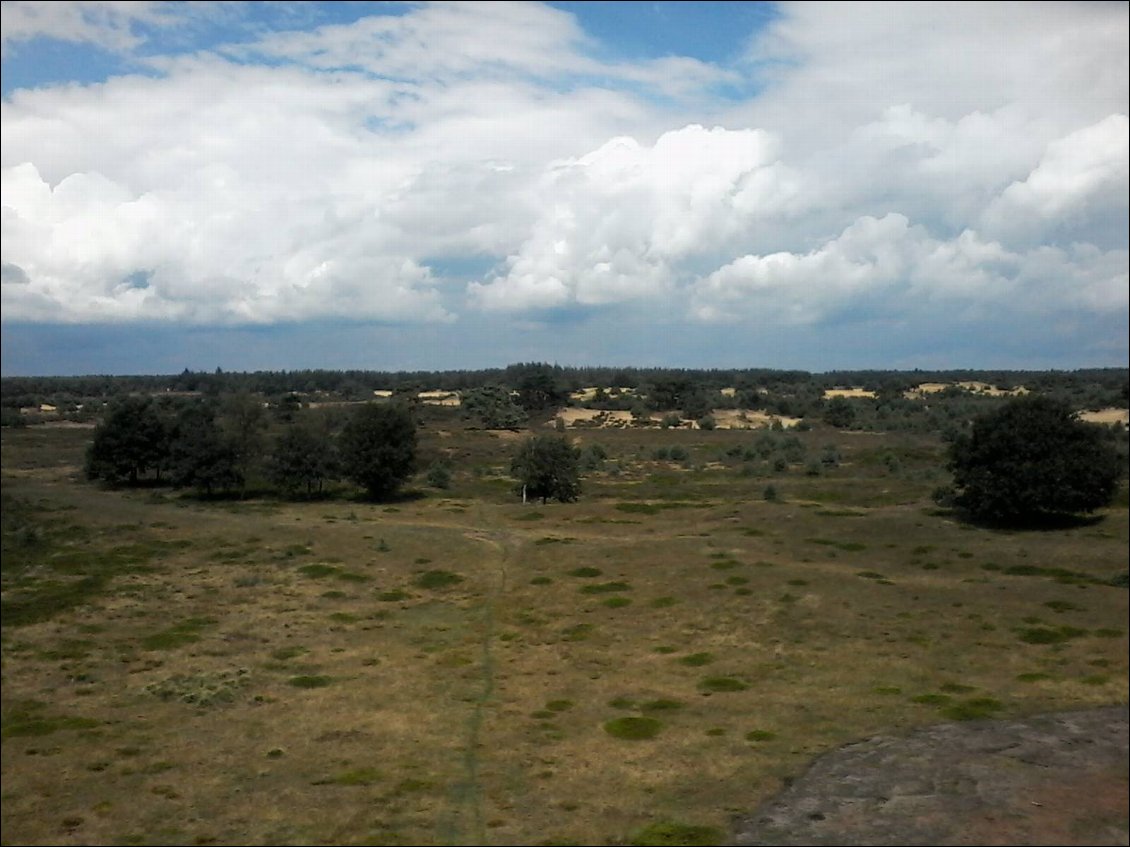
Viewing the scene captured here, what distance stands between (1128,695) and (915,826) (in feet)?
60.1

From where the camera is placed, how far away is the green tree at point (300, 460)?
114875 millimetres

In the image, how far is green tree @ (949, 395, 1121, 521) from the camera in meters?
75.0

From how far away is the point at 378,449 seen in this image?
11219 centimetres

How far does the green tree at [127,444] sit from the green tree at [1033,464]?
345 ft

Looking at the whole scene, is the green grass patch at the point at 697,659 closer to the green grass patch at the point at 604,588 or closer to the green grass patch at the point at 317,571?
the green grass patch at the point at 604,588

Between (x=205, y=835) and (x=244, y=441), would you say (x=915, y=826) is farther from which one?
(x=244, y=441)

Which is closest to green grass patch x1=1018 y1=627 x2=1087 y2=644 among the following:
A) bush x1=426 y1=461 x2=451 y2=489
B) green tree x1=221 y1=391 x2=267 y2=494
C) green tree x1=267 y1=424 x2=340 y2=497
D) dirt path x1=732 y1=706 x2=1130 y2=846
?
dirt path x1=732 y1=706 x2=1130 y2=846

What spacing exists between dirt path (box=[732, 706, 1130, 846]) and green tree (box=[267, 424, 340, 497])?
306 feet

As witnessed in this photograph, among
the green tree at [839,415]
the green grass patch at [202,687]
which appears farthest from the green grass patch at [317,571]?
the green tree at [839,415]

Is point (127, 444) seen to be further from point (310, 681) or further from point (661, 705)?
point (661, 705)

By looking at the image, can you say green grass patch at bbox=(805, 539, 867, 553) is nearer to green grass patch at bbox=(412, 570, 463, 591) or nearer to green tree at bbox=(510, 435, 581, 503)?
green grass patch at bbox=(412, 570, 463, 591)

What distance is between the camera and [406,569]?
73625 mm

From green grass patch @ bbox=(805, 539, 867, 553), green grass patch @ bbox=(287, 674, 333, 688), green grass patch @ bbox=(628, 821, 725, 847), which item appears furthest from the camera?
green grass patch @ bbox=(805, 539, 867, 553)

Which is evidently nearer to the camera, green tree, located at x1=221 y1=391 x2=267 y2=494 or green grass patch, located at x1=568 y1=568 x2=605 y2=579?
green grass patch, located at x1=568 y1=568 x2=605 y2=579
